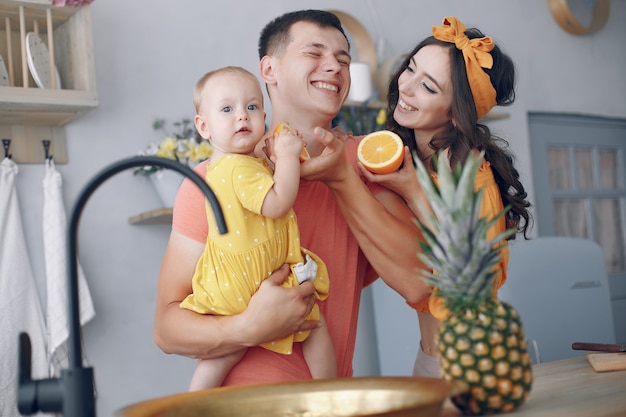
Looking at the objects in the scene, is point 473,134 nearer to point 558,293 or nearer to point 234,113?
point 234,113

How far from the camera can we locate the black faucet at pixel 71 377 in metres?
0.94

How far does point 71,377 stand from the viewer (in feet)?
3.07

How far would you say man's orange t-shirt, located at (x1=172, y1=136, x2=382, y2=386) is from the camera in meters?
1.54

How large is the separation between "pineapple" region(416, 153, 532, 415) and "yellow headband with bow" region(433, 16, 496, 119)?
824mm

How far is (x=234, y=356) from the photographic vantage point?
1523 millimetres

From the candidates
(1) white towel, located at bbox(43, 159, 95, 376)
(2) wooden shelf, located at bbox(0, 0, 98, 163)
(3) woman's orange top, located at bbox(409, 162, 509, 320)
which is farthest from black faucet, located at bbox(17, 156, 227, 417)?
(1) white towel, located at bbox(43, 159, 95, 376)

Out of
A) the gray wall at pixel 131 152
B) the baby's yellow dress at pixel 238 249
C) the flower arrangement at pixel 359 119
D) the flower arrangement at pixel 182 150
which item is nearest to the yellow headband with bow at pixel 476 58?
the baby's yellow dress at pixel 238 249

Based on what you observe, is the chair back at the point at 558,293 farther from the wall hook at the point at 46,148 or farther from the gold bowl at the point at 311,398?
the gold bowl at the point at 311,398

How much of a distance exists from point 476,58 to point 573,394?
2.87 feet

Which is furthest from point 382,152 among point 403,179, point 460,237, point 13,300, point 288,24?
point 13,300

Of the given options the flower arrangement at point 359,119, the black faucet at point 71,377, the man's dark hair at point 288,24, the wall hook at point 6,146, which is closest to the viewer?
the black faucet at point 71,377

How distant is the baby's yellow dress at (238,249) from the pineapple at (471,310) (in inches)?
18.3

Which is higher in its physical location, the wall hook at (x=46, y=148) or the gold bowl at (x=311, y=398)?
the wall hook at (x=46, y=148)

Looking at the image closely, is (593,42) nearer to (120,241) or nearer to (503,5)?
(503,5)
